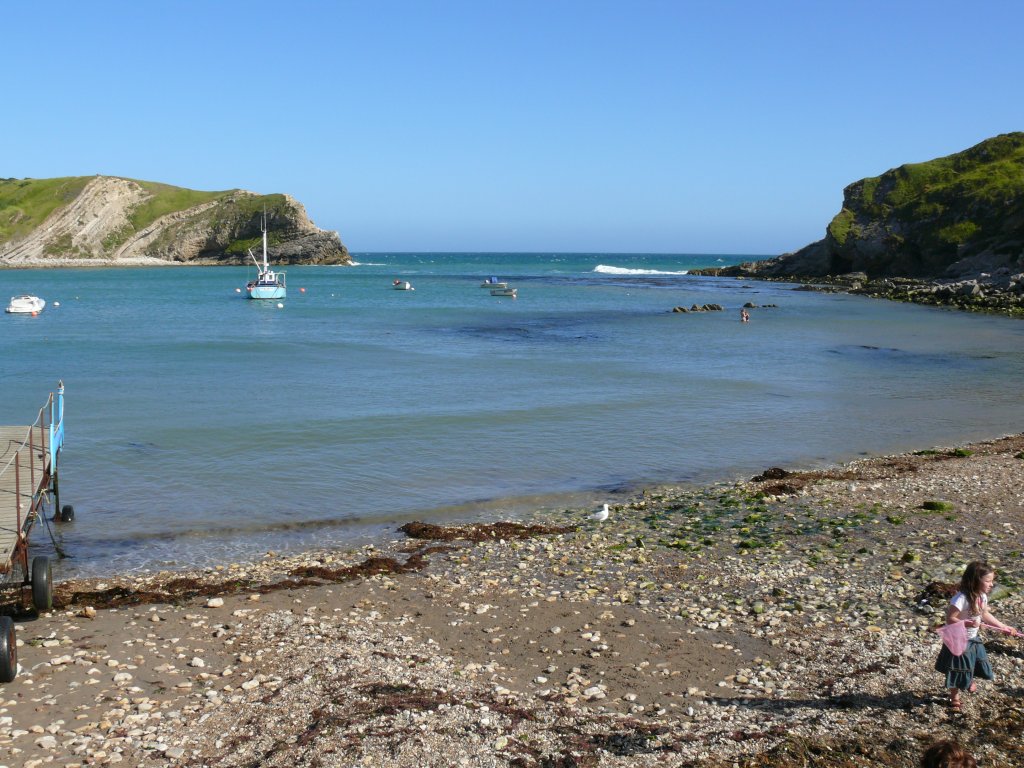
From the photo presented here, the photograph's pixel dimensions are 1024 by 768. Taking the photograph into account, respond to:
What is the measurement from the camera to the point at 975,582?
8.65m

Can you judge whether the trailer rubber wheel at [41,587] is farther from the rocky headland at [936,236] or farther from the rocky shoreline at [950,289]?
the rocky headland at [936,236]

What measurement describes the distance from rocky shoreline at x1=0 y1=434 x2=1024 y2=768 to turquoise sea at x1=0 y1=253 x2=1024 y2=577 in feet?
9.56

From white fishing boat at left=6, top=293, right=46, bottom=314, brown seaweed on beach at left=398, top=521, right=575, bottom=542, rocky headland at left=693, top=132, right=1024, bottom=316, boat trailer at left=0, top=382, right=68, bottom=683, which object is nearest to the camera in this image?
boat trailer at left=0, top=382, right=68, bottom=683

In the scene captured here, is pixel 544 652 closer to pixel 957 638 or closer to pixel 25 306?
pixel 957 638

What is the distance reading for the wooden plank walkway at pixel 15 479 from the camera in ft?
38.5

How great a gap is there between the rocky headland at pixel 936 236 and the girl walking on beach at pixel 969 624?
242ft

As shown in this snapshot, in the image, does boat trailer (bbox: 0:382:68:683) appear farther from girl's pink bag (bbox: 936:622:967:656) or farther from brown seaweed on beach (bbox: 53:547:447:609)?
girl's pink bag (bbox: 936:622:967:656)

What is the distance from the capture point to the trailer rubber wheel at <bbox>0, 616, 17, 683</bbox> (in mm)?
9404

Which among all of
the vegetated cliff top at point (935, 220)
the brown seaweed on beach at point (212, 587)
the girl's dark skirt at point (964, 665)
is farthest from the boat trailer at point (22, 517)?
the vegetated cliff top at point (935, 220)

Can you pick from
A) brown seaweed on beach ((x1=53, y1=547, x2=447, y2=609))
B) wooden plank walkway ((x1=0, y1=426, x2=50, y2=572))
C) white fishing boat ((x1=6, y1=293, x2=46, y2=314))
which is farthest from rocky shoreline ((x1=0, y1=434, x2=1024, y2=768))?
white fishing boat ((x1=6, y1=293, x2=46, y2=314))

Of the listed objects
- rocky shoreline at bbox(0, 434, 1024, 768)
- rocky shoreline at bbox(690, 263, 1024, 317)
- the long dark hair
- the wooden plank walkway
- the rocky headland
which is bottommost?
rocky shoreline at bbox(0, 434, 1024, 768)

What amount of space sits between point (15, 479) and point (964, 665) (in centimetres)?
1415

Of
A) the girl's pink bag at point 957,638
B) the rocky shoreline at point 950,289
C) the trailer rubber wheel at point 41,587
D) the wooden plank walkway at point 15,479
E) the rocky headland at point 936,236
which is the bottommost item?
the trailer rubber wheel at point 41,587

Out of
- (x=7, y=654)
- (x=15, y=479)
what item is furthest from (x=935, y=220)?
(x=7, y=654)
